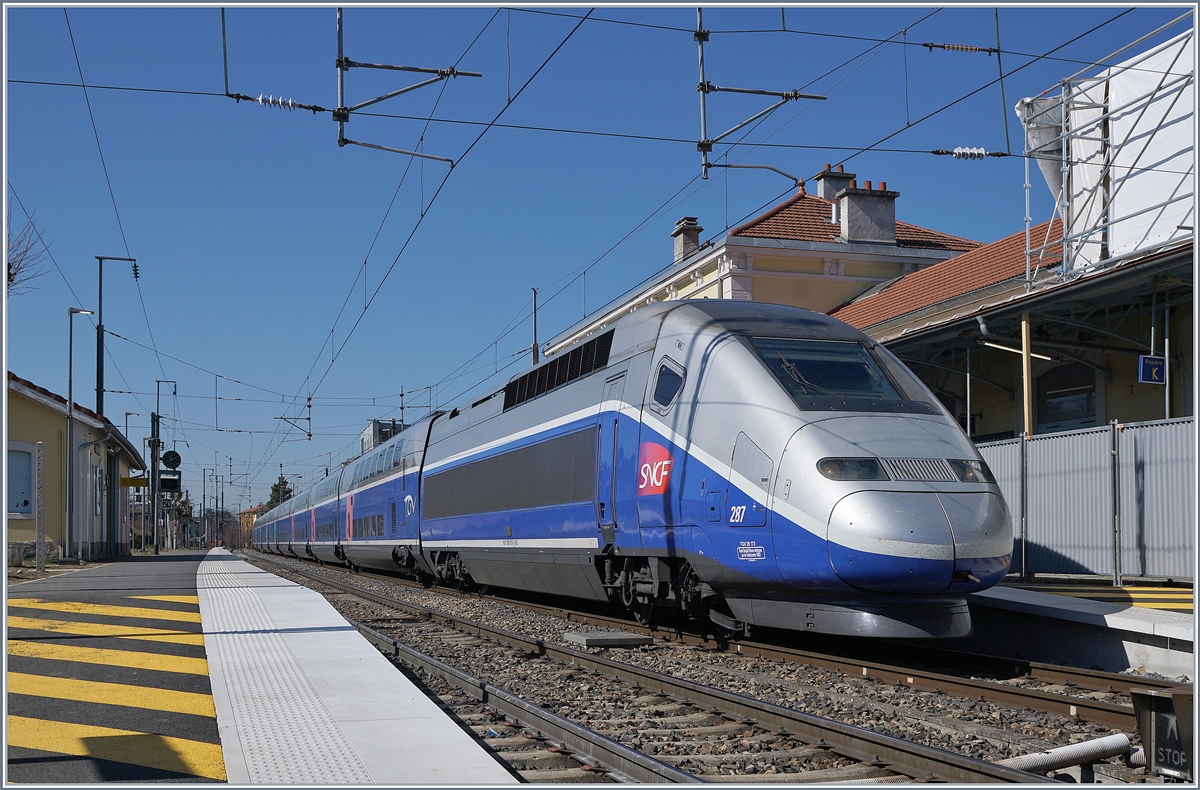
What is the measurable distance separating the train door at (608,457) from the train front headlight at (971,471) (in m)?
3.97

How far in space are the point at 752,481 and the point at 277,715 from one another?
14.6ft

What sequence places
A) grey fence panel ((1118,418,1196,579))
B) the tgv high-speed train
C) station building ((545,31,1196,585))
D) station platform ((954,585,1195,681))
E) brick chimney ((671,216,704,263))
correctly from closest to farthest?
1. the tgv high-speed train
2. station platform ((954,585,1195,681))
3. grey fence panel ((1118,418,1196,579))
4. station building ((545,31,1196,585))
5. brick chimney ((671,216,704,263))

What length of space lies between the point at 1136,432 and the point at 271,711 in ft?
36.6

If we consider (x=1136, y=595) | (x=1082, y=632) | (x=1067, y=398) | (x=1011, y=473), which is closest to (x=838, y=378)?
(x=1082, y=632)

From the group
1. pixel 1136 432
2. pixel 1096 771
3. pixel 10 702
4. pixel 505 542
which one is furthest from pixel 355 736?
pixel 1136 432

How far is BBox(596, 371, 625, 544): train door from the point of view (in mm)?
12168

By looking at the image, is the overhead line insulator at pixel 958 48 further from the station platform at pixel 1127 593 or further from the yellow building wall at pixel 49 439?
the yellow building wall at pixel 49 439

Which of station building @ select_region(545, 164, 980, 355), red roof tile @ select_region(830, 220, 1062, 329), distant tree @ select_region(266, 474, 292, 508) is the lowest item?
distant tree @ select_region(266, 474, 292, 508)

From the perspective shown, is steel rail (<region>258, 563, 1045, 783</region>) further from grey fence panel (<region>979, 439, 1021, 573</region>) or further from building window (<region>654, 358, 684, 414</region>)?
grey fence panel (<region>979, 439, 1021, 573</region>)

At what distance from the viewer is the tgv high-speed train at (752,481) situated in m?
8.78

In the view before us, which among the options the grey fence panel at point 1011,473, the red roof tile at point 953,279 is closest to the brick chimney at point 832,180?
the red roof tile at point 953,279

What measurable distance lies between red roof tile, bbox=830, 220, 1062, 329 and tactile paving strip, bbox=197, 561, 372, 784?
16149 mm

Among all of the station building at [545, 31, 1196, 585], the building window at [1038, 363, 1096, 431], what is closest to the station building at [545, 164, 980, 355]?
the station building at [545, 31, 1196, 585]

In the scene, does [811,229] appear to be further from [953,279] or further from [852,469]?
[852,469]
